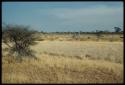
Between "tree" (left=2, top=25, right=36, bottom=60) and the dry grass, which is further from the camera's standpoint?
"tree" (left=2, top=25, right=36, bottom=60)

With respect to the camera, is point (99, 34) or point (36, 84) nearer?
point (36, 84)

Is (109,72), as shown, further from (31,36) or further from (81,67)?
(31,36)

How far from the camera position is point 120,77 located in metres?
10.5

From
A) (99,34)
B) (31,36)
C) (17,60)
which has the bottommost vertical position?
(99,34)

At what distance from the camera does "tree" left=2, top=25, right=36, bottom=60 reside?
15.2 m

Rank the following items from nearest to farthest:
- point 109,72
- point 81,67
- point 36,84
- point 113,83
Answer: point 36,84 → point 113,83 → point 109,72 → point 81,67

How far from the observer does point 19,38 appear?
609 inches

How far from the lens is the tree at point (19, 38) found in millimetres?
15242

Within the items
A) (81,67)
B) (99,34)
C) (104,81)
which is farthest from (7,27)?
(99,34)

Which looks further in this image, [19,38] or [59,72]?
[19,38]

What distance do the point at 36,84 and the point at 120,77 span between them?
3391 mm

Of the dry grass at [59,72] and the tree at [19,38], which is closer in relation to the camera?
the dry grass at [59,72]

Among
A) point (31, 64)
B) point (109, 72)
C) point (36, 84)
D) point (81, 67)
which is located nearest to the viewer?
point (36, 84)

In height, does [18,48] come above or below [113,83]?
below
